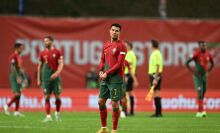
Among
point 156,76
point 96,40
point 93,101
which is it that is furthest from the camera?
point 96,40

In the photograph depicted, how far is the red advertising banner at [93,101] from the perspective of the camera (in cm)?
3092

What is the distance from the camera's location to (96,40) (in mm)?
36312

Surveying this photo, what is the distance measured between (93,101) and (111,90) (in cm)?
1358

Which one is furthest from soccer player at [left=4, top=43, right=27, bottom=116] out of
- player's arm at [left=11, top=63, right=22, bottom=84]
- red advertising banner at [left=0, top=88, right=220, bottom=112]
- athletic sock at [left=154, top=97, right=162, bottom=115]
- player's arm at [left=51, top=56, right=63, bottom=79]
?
athletic sock at [left=154, top=97, right=162, bottom=115]

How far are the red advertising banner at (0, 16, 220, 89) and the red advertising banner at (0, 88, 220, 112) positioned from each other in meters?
4.44

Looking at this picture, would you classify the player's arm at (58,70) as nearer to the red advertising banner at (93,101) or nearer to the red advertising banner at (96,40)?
the red advertising banner at (93,101)

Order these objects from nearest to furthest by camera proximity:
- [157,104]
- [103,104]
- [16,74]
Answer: [103,104]
[157,104]
[16,74]

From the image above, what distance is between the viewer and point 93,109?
102 feet

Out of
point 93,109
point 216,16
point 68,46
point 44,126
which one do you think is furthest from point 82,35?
point 44,126

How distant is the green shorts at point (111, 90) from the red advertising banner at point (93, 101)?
1295cm

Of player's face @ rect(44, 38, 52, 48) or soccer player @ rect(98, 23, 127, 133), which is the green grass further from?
player's face @ rect(44, 38, 52, 48)

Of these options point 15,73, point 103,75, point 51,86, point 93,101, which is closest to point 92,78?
point 93,101

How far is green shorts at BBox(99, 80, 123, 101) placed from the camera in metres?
17.8

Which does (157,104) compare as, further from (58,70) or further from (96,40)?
(96,40)
